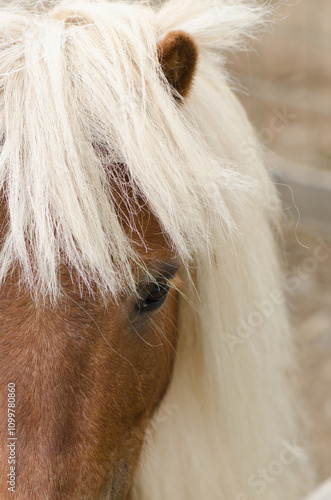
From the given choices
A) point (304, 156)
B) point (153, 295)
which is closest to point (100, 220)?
point (153, 295)

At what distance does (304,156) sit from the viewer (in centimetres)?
418

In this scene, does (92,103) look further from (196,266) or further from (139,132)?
(196,266)

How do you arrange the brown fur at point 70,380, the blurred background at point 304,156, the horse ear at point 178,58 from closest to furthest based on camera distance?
the brown fur at point 70,380
the horse ear at point 178,58
the blurred background at point 304,156

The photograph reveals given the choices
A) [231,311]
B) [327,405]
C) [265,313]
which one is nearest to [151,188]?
[231,311]

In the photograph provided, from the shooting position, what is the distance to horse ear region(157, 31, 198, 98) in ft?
3.61

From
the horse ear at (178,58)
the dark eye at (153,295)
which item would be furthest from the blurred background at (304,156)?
the dark eye at (153,295)

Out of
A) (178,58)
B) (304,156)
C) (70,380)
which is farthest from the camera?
(304,156)

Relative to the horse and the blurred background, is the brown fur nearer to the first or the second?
the horse

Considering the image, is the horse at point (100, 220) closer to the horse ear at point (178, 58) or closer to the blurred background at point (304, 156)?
the horse ear at point (178, 58)

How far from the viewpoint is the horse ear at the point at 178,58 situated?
1102mm

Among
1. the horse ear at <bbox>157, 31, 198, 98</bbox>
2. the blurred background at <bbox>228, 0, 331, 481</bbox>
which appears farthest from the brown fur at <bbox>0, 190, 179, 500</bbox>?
the blurred background at <bbox>228, 0, 331, 481</bbox>

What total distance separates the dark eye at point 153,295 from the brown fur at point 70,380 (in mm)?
24

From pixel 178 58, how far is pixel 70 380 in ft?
2.13

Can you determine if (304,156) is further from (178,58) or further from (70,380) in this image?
(70,380)
